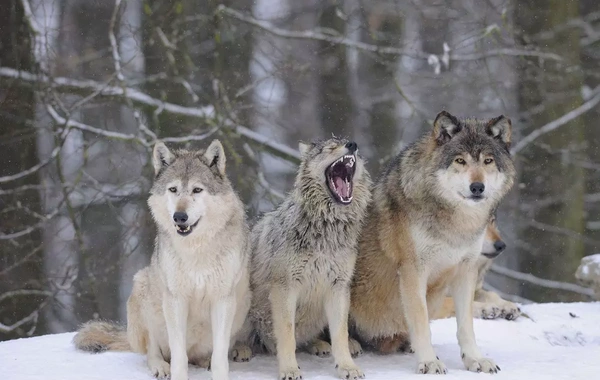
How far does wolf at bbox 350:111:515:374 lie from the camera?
231 inches

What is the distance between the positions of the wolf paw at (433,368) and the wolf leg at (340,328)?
0.41 metres

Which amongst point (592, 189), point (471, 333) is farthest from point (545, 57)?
point (471, 333)

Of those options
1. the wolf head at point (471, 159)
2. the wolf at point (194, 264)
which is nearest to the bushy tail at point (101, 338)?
the wolf at point (194, 264)

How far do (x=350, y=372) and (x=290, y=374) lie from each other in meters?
0.40

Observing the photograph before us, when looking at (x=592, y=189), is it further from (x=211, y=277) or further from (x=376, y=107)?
(x=211, y=277)

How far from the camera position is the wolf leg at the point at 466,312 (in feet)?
19.6

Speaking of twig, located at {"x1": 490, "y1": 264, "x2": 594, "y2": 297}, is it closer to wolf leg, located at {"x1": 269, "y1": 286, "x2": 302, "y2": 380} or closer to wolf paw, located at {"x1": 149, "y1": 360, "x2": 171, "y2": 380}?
wolf leg, located at {"x1": 269, "y1": 286, "x2": 302, "y2": 380}

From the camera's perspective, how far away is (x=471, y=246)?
19.7 feet

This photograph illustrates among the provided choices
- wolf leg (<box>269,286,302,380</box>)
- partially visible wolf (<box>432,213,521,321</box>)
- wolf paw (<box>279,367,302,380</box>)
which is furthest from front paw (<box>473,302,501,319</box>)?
wolf paw (<box>279,367,302,380</box>)

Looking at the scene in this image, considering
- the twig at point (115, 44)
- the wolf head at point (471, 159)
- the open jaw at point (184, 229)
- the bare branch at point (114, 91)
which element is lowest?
the open jaw at point (184, 229)

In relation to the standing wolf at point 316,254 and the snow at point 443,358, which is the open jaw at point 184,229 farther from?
the snow at point 443,358

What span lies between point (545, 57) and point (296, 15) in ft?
12.7

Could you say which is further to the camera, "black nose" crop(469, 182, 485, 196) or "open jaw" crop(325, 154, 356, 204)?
"open jaw" crop(325, 154, 356, 204)

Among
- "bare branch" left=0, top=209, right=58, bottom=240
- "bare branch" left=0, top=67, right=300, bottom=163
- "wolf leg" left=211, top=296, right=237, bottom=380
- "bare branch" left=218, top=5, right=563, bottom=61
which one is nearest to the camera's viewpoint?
"wolf leg" left=211, top=296, right=237, bottom=380
